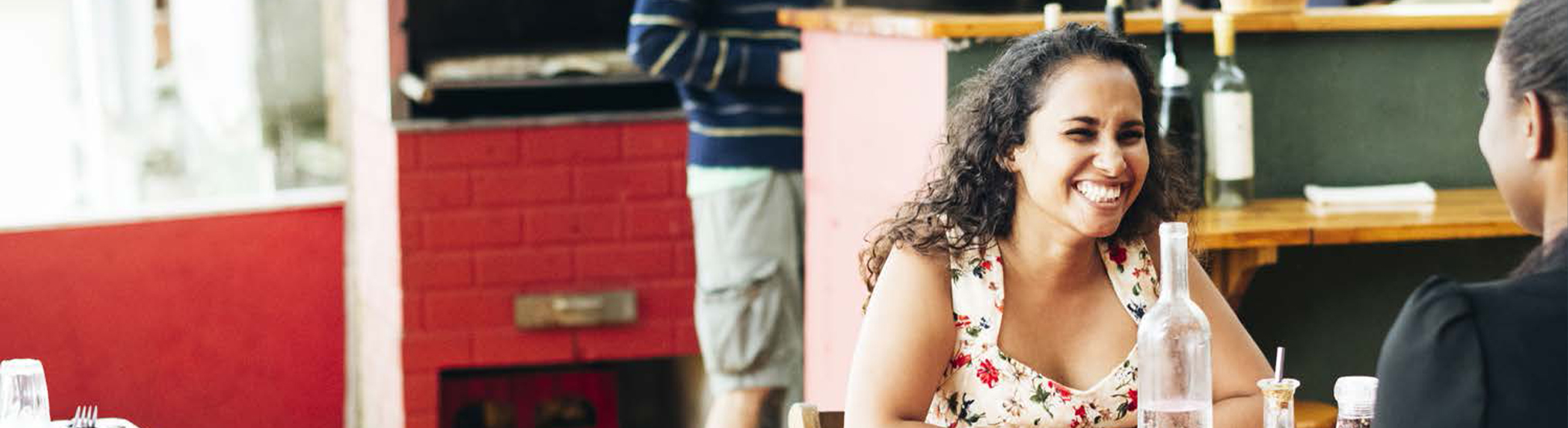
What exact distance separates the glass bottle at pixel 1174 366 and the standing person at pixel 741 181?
2.00 meters

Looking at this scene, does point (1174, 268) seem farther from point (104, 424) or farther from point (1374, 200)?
point (1374, 200)

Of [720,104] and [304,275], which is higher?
[720,104]

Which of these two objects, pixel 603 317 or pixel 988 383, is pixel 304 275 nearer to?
pixel 603 317

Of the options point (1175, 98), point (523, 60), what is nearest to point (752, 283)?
point (523, 60)

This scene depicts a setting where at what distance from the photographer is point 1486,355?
53.7 inches

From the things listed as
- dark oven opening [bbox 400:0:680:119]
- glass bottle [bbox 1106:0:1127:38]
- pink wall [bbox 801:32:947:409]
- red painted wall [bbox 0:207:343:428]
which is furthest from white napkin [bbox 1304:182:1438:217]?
red painted wall [bbox 0:207:343:428]

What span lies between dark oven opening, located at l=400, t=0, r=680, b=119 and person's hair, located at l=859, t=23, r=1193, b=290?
2002 millimetres

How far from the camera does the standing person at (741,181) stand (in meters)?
3.85

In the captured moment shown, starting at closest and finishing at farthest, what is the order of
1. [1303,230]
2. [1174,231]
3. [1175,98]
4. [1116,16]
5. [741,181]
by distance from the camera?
1. [1174,231]
2. [1303,230]
3. [1116,16]
4. [1175,98]
5. [741,181]

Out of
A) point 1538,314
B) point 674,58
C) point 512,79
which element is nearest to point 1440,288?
point 1538,314

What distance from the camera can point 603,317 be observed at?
4.42 metres

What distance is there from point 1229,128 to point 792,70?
0.88m

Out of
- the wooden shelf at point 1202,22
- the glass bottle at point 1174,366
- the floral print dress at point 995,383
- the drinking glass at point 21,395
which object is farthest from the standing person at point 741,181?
the glass bottle at point 1174,366

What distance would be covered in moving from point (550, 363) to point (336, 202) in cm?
60
